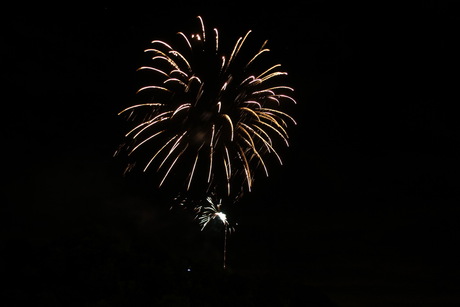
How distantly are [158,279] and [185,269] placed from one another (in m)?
3.81

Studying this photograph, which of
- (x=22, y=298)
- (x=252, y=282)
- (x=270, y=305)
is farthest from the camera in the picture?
(x=252, y=282)

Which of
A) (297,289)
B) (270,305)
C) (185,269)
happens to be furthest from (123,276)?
(297,289)

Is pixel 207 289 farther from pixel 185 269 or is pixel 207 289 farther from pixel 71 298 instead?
pixel 71 298

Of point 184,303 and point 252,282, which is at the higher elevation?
point 252,282

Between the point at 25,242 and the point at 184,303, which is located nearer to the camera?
the point at 184,303

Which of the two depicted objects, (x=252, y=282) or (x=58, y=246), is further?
(x=252, y=282)

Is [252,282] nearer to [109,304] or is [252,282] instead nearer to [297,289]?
[297,289]

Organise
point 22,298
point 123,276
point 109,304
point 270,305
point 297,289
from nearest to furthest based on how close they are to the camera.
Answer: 1. point 22,298
2. point 109,304
3. point 123,276
4. point 270,305
5. point 297,289

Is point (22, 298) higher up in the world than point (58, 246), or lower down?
lower down

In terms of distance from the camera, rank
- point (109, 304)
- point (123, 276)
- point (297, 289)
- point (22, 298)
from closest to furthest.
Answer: point (22, 298) < point (109, 304) < point (123, 276) < point (297, 289)

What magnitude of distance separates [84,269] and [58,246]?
249cm

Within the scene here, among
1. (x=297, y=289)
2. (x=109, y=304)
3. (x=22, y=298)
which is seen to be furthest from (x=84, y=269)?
(x=297, y=289)

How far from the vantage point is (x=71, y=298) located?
1586cm

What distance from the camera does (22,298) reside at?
1368 centimetres
